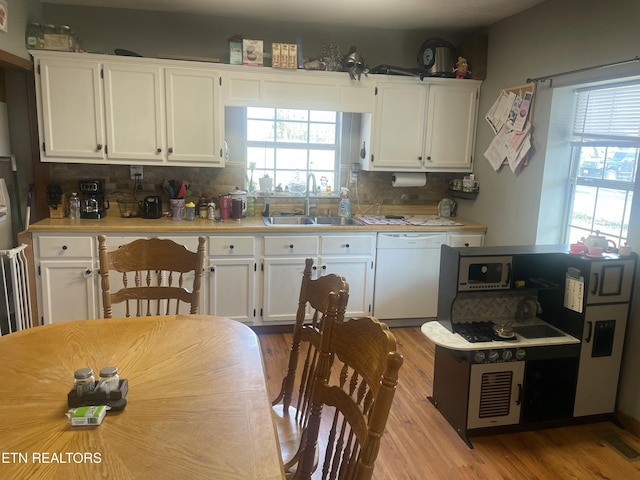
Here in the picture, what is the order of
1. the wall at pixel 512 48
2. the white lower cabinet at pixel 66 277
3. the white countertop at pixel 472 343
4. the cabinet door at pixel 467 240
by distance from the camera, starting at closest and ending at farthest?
the white countertop at pixel 472 343
the wall at pixel 512 48
the white lower cabinet at pixel 66 277
the cabinet door at pixel 467 240

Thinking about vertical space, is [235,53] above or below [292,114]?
above

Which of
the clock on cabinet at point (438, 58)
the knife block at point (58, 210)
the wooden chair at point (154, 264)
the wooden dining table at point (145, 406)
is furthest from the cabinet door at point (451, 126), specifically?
the knife block at point (58, 210)

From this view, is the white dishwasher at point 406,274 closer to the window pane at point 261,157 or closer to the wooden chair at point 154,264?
the window pane at point 261,157

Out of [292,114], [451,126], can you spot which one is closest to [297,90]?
[292,114]

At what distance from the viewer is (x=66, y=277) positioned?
3.39m

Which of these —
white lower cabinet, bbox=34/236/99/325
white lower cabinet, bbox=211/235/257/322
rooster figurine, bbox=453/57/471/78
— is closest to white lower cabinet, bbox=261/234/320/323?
white lower cabinet, bbox=211/235/257/322

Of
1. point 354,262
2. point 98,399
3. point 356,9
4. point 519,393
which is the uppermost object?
point 356,9

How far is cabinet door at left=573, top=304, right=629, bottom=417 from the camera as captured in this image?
2.59 m

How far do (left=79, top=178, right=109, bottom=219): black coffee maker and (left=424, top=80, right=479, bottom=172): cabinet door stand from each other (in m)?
2.73

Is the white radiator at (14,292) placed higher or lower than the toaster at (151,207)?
lower

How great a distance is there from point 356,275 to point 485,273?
1397 millimetres

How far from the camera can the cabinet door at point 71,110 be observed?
11.1 ft

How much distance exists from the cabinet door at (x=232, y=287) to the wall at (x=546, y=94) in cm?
207

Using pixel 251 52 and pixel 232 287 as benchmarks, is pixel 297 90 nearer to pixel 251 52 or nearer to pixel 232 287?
pixel 251 52
